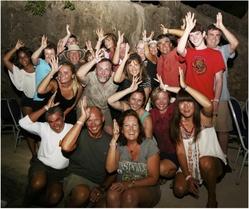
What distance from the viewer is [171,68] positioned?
221 inches

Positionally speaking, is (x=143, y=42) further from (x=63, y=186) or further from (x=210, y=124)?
(x=63, y=186)

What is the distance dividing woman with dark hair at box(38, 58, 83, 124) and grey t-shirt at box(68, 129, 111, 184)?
91cm

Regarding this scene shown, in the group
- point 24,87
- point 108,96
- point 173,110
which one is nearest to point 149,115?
point 173,110

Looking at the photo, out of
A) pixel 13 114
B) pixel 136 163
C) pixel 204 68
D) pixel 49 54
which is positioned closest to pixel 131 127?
pixel 136 163

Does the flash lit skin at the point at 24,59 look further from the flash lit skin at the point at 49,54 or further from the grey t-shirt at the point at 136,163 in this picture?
the grey t-shirt at the point at 136,163

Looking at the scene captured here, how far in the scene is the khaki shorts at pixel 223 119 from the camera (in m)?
5.56

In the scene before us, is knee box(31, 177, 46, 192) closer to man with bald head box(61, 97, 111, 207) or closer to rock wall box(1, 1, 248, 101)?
man with bald head box(61, 97, 111, 207)

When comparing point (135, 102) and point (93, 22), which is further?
point (93, 22)

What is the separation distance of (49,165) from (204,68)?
2526mm

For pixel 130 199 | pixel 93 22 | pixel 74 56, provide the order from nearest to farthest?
pixel 130 199, pixel 74 56, pixel 93 22

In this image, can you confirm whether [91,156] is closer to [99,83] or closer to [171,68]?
[99,83]

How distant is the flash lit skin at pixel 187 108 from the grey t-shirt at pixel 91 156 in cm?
99

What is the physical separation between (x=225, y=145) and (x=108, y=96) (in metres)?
1.99

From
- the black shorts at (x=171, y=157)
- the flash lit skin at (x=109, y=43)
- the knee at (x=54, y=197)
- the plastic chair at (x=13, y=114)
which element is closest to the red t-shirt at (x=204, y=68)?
the black shorts at (x=171, y=157)
